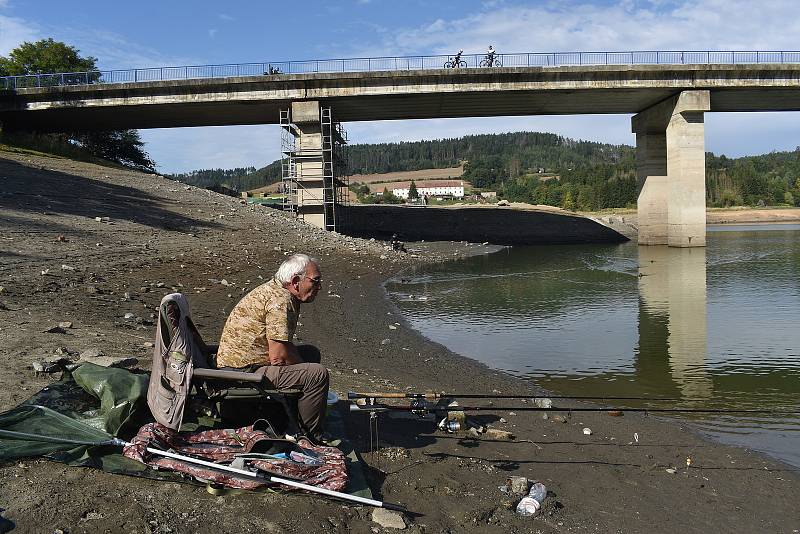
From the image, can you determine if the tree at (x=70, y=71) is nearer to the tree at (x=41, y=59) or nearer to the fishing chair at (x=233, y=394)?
the tree at (x=41, y=59)

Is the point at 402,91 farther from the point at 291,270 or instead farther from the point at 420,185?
the point at 420,185

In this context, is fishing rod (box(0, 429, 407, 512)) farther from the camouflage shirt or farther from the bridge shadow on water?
the bridge shadow on water

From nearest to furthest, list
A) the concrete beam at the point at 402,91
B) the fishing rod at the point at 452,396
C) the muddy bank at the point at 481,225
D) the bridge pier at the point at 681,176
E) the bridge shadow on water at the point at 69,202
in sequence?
the fishing rod at the point at 452,396 < the bridge shadow on water at the point at 69,202 < the concrete beam at the point at 402,91 < the bridge pier at the point at 681,176 < the muddy bank at the point at 481,225

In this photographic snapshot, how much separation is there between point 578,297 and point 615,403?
11.4m

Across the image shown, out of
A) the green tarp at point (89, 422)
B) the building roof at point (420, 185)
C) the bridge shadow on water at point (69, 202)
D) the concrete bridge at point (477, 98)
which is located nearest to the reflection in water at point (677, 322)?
the green tarp at point (89, 422)

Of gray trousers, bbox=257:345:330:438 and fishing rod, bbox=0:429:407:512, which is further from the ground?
gray trousers, bbox=257:345:330:438

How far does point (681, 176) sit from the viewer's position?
39.9m

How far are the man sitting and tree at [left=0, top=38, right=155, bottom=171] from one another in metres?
49.7

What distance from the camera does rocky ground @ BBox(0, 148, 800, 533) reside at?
3.73 meters

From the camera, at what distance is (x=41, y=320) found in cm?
812

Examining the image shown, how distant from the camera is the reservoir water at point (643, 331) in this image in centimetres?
827

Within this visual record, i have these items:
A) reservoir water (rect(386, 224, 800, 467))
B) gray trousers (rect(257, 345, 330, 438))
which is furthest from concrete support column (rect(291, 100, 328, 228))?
gray trousers (rect(257, 345, 330, 438))

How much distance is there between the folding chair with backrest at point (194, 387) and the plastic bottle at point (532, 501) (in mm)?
1793

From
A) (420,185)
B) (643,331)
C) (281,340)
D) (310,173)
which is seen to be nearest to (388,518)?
(281,340)
